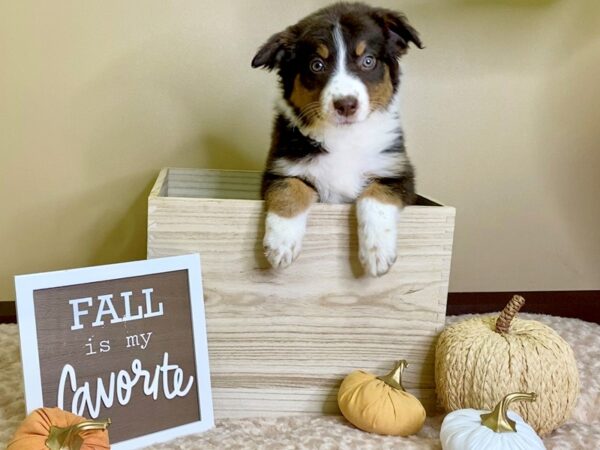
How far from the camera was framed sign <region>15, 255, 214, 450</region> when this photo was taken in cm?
124

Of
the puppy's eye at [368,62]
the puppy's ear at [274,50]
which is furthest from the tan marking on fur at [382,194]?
the puppy's ear at [274,50]

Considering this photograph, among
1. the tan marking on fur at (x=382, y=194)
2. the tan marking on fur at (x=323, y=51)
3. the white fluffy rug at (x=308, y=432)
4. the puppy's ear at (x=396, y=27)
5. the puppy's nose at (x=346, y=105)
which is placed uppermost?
the puppy's ear at (x=396, y=27)

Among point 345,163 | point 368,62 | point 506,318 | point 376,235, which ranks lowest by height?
point 506,318

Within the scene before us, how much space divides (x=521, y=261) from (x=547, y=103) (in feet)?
1.90

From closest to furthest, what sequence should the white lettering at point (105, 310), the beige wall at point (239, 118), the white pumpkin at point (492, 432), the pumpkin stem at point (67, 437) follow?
the pumpkin stem at point (67, 437)
the white pumpkin at point (492, 432)
the white lettering at point (105, 310)
the beige wall at point (239, 118)

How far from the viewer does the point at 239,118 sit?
6.75ft

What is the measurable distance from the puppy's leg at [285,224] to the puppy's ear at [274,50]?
307mm

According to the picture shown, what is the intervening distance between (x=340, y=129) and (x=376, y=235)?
0.29 m

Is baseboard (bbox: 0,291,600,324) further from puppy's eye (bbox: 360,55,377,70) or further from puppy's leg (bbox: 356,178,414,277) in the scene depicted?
puppy's eye (bbox: 360,55,377,70)

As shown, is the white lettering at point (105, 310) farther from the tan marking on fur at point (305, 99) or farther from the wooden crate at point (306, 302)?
the tan marking on fur at point (305, 99)

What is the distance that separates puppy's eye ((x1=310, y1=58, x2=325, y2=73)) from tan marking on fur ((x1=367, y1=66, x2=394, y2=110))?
0.12 meters

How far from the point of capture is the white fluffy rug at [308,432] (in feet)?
4.32

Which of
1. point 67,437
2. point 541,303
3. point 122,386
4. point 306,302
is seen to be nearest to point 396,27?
point 306,302

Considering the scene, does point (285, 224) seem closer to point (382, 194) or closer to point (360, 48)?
point (382, 194)
